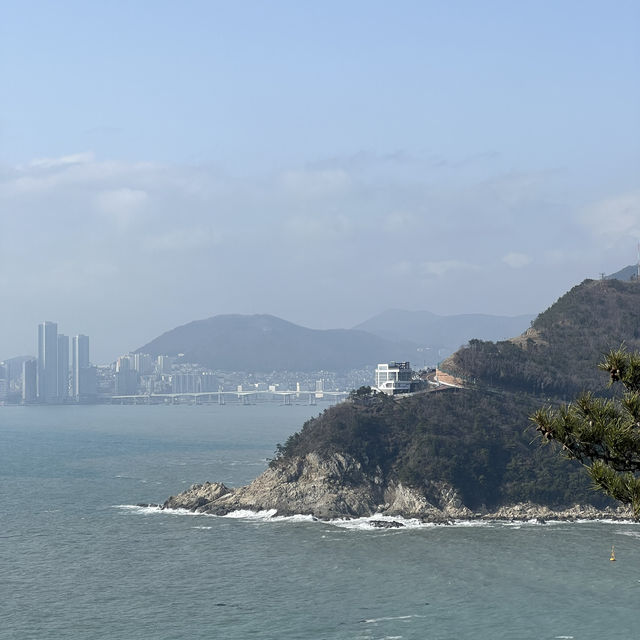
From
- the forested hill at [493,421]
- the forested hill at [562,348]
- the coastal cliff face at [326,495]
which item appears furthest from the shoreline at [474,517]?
the forested hill at [562,348]

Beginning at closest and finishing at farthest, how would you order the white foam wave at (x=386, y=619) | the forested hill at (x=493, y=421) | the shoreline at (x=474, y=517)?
the white foam wave at (x=386, y=619)
the shoreline at (x=474, y=517)
the forested hill at (x=493, y=421)

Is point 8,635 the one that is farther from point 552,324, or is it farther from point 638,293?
point 638,293

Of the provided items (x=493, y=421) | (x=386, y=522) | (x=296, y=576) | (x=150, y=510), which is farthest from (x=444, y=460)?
(x=296, y=576)

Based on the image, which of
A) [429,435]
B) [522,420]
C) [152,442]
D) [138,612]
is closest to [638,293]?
[522,420]

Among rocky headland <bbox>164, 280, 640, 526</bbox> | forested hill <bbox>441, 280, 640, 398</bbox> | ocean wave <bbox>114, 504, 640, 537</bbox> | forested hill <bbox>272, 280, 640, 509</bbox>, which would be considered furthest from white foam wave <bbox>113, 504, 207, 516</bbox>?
forested hill <bbox>441, 280, 640, 398</bbox>

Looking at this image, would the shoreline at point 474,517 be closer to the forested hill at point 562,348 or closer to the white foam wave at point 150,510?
the white foam wave at point 150,510

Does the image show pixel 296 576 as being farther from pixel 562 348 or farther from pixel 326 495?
pixel 562 348

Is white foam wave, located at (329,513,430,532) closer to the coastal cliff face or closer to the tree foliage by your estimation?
the coastal cliff face
